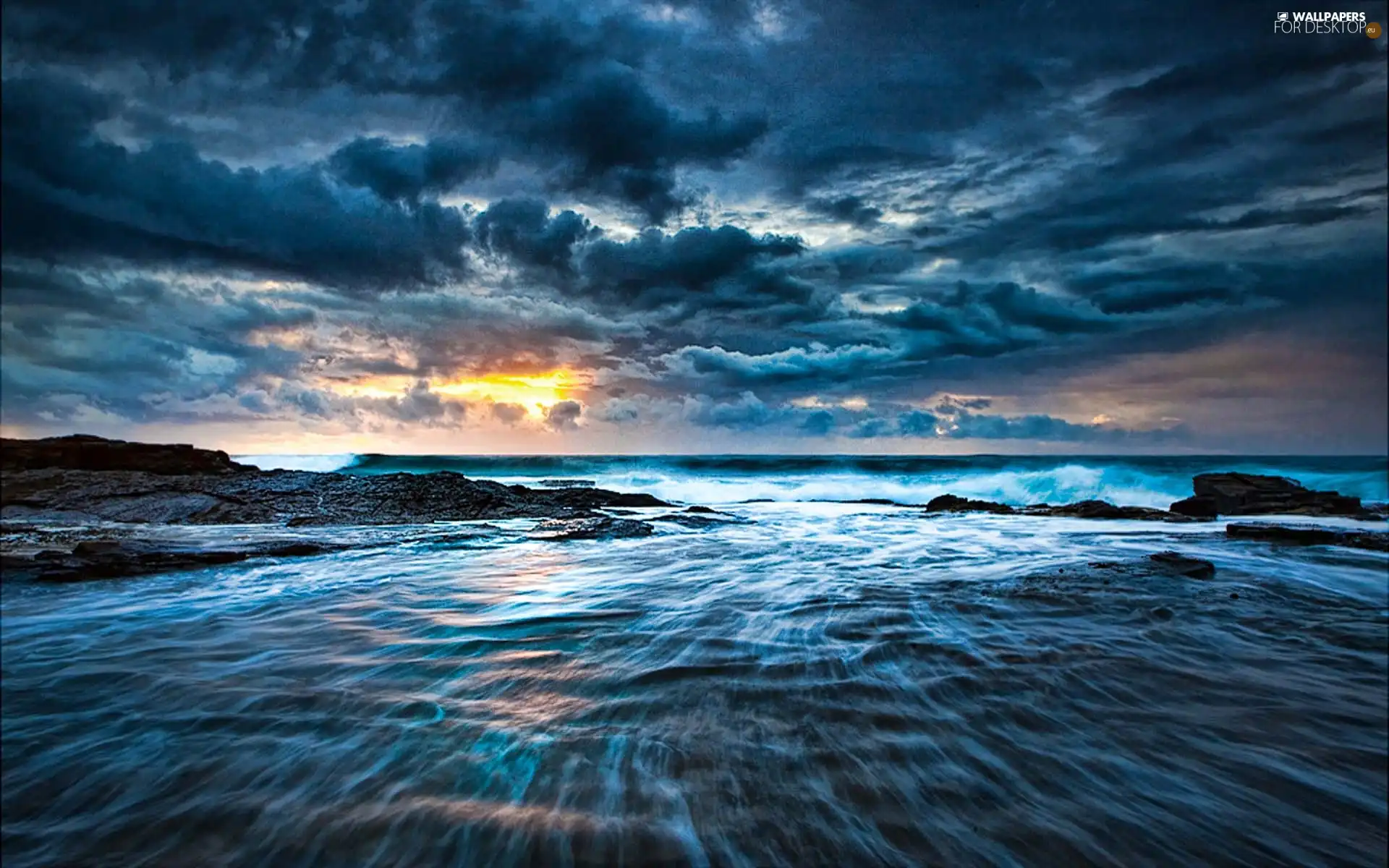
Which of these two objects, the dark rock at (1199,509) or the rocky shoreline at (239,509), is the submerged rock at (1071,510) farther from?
the dark rock at (1199,509)

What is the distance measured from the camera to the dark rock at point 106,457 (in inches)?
451

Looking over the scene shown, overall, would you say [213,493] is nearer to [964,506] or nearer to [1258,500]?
[964,506]

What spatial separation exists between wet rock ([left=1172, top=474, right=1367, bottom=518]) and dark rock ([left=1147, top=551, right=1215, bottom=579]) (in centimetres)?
975

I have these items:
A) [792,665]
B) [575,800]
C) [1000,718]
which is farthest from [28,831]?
[1000,718]

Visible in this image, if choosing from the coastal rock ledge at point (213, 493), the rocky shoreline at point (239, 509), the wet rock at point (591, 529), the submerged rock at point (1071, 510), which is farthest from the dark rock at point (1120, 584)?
the coastal rock ledge at point (213, 493)

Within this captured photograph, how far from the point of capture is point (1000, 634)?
4.68m

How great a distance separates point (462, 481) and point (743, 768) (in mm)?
12273

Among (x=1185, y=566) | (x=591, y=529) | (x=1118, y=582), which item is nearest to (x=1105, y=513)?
(x=1185, y=566)

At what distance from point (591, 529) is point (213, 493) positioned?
7.01m

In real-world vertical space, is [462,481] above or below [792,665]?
above

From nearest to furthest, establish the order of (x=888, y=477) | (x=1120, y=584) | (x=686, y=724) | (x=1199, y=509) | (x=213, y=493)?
(x=686, y=724) → (x=1120, y=584) → (x=213, y=493) → (x=1199, y=509) → (x=888, y=477)

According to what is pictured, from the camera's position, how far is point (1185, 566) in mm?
7332

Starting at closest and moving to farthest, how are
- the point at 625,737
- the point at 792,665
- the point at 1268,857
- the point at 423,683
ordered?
1. the point at 1268,857
2. the point at 625,737
3. the point at 423,683
4. the point at 792,665

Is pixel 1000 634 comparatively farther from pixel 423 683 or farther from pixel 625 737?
pixel 423 683
